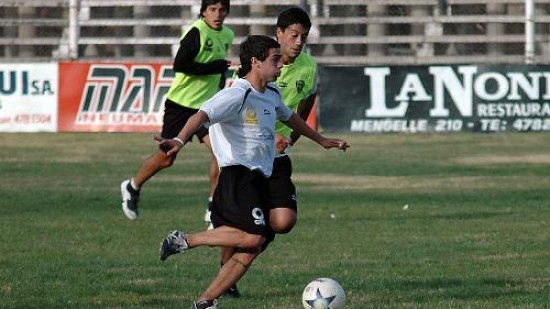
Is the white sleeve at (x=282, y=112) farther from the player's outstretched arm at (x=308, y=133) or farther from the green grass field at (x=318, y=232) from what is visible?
the green grass field at (x=318, y=232)

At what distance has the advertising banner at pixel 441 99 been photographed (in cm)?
2472

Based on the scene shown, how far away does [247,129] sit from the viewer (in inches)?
322

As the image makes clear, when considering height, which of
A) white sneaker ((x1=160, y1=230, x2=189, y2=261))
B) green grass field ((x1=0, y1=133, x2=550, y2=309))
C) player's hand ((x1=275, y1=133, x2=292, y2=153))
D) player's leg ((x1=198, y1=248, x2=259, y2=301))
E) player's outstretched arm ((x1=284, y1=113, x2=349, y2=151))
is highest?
player's outstretched arm ((x1=284, y1=113, x2=349, y2=151))

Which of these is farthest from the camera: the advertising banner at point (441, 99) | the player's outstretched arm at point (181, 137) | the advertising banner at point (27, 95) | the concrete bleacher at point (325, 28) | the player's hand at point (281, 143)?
the concrete bleacher at point (325, 28)

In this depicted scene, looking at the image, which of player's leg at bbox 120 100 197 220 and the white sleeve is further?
player's leg at bbox 120 100 197 220

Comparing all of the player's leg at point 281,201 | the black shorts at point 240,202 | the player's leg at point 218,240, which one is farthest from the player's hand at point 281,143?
the player's leg at point 218,240

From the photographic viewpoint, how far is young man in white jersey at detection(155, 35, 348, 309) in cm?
805

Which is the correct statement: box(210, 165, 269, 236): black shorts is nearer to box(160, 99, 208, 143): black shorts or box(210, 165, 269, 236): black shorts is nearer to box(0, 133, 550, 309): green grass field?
box(0, 133, 550, 309): green grass field

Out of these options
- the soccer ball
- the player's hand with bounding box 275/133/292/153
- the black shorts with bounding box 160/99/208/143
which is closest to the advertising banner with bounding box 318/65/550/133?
the black shorts with bounding box 160/99/208/143

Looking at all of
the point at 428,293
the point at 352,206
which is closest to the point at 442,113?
the point at 352,206

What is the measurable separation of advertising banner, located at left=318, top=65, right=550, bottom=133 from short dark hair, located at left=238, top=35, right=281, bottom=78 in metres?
16.7

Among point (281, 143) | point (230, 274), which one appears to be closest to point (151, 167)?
point (281, 143)

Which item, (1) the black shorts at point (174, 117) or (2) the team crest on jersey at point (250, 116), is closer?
(2) the team crest on jersey at point (250, 116)

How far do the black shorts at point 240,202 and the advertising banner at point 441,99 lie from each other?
54.8ft
